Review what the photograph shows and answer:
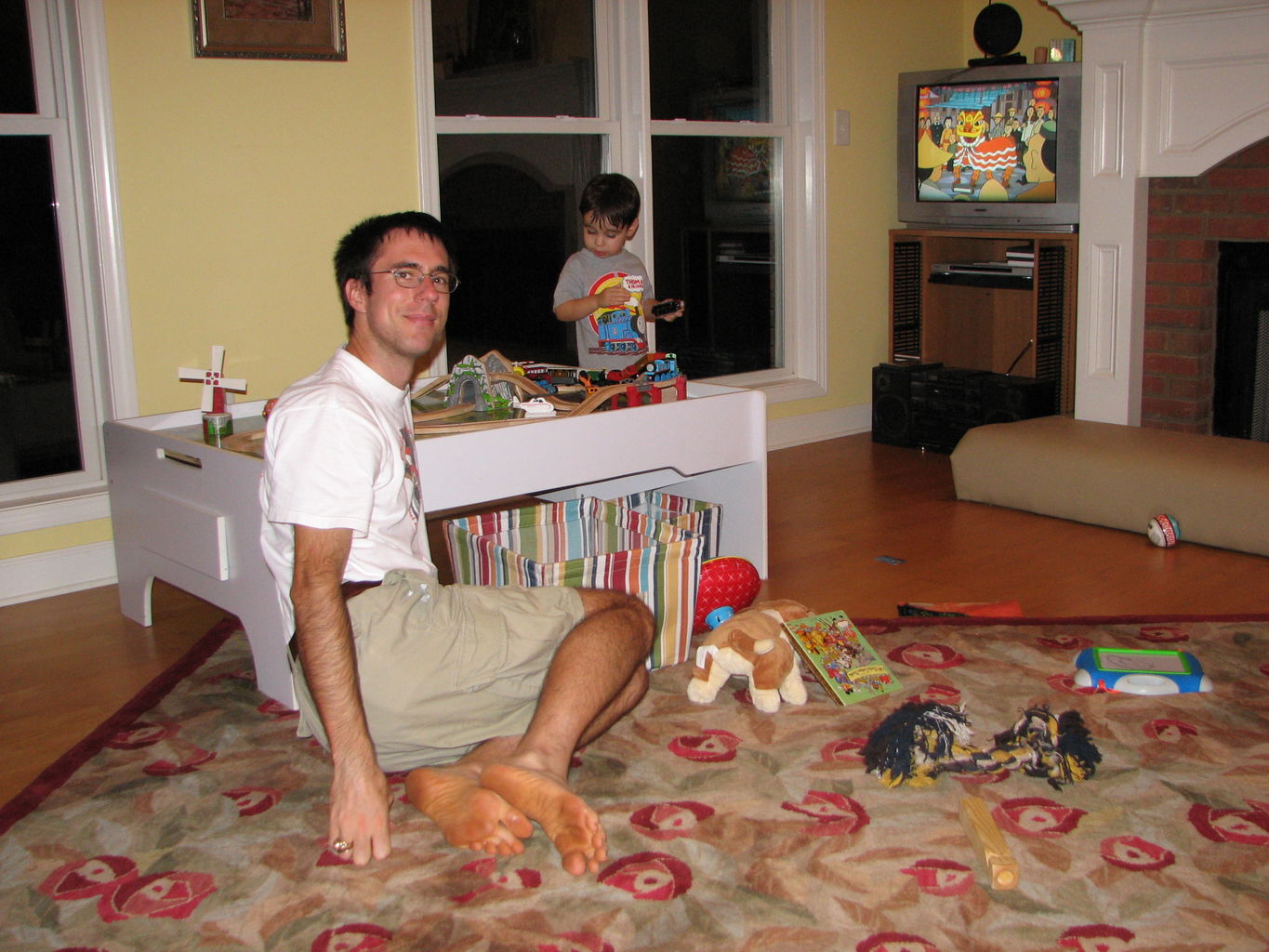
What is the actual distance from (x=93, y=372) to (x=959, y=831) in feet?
8.89

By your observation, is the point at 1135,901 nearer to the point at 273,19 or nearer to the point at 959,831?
the point at 959,831

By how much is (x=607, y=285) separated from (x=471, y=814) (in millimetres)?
2171

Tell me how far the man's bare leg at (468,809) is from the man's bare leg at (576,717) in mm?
23

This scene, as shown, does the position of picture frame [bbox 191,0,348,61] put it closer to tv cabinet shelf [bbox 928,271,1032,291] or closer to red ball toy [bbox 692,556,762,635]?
red ball toy [bbox 692,556,762,635]

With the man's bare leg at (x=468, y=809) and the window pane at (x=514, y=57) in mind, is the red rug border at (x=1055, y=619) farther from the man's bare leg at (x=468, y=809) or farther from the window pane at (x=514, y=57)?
the window pane at (x=514, y=57)

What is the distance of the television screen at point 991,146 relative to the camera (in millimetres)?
4645

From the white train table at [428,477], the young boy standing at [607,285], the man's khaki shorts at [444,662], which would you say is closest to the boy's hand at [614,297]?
the young boy standing at [607,285]

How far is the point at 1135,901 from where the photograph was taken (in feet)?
5.88

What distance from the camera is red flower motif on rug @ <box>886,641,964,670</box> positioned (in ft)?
8.77

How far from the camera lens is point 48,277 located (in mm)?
3482

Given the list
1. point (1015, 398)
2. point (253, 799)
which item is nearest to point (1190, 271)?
point (1015, 398)

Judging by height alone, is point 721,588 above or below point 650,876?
above

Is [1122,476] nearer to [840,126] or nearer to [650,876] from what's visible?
[840,126]

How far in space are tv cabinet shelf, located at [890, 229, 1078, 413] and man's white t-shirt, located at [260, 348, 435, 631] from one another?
11.6 ft
